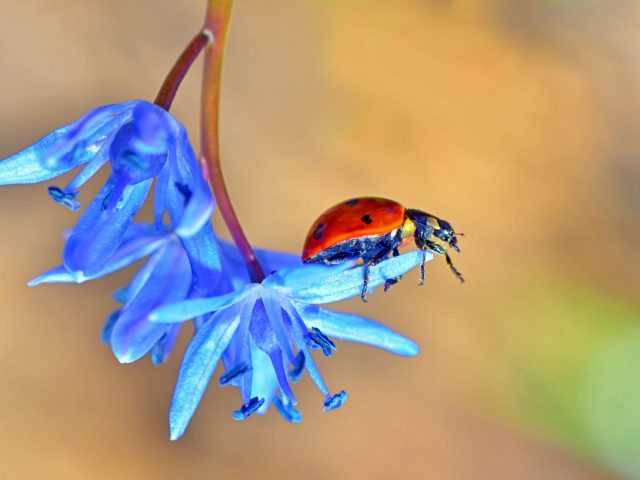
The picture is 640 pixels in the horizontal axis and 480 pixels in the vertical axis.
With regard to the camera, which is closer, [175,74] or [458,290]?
[175,74]

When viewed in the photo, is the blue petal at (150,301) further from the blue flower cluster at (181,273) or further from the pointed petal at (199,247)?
the pointed petal at (199,247)

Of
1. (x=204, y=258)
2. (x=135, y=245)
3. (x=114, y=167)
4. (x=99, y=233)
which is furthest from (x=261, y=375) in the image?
(x=114, y=167)

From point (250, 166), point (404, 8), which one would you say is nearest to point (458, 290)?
point (250, 166)

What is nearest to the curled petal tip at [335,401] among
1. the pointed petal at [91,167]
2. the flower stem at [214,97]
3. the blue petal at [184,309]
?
the blue petal at [184,309]

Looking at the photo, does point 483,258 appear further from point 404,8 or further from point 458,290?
point 404,8

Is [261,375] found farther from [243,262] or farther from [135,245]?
[135,245]
